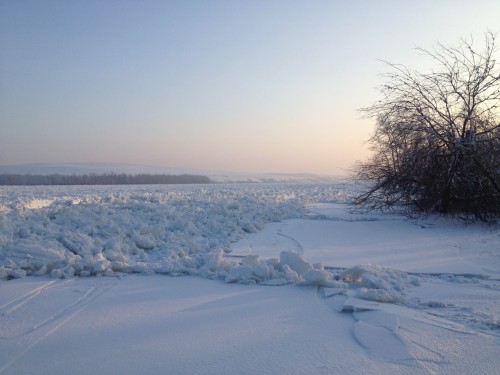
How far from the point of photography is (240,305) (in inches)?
153

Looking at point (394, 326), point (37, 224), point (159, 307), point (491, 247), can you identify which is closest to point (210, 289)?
point (159, 307)

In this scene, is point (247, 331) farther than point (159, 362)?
Yes

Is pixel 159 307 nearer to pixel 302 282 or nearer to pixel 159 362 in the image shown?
pixel 159 362

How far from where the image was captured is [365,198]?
11.9 m

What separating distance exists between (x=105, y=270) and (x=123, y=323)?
1956 millimetres

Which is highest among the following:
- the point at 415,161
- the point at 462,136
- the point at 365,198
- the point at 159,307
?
the point at 462,136

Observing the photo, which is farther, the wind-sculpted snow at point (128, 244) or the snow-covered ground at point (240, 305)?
the wind-sculpted snow at point (128, 244)

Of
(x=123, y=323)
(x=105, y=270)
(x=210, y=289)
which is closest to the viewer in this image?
(x=123, y=323)

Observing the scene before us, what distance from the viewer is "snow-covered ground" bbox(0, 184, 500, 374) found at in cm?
272

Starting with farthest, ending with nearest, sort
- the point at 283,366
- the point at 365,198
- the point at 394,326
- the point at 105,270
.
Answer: the point at 365,198
the point at 105,270
the point at 394,326
the point at 283,366

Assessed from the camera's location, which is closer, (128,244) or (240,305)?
(240,305)

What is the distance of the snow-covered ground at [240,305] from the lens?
272 cm

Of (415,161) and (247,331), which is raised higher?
(415,161)

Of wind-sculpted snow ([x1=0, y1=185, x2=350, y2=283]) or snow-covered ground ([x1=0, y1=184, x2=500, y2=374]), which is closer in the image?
snow-covered ground ([x1=0, y1=184, x2=500, y2=374])
